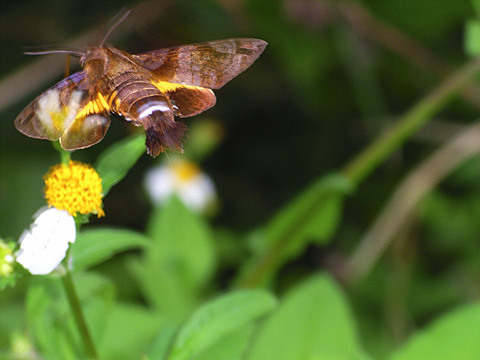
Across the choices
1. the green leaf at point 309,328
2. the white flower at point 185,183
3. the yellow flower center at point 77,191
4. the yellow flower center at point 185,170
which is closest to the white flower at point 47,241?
the yellow flower center at point 77,191

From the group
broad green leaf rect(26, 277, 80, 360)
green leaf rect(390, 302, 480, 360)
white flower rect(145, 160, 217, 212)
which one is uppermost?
white flower rect(145, 160, 217, 212)

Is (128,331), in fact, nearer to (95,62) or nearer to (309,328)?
(309,328)

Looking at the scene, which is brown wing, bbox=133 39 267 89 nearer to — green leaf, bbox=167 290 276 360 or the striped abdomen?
the striped abdomen

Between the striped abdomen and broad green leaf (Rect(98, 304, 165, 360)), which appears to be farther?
broad green leaf (Rect(98, 304, 165, 360))

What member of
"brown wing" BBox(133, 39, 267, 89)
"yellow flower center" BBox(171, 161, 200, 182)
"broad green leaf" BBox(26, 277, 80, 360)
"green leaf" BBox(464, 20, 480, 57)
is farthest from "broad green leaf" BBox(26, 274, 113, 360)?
"yellow flower center" BBox(171, 161, 200, 182)

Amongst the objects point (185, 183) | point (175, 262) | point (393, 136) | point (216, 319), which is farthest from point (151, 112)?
point (185, 183)

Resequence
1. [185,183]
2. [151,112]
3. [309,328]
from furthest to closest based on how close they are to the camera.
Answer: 1. [185,183]
2. [309,328]
3. [151,112]

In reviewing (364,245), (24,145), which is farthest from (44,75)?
(364,245)
